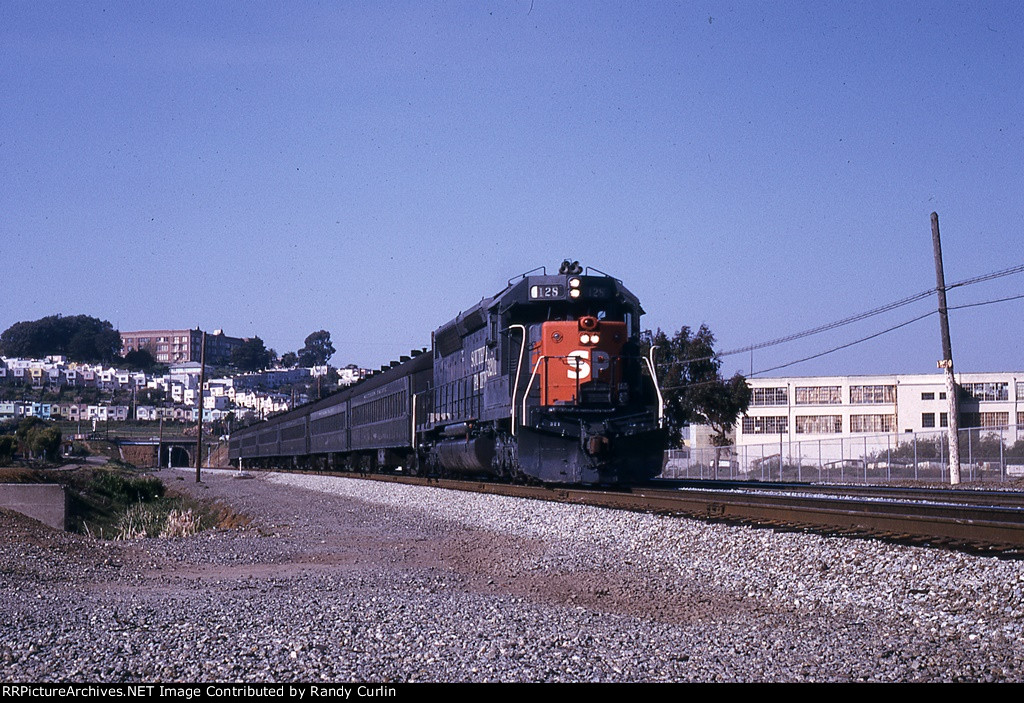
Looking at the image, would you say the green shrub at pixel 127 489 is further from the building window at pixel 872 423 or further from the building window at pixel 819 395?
the building window at pixel 872 423

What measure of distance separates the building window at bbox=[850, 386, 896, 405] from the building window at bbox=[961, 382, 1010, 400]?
5.18 m

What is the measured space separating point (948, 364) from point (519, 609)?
72.7ft

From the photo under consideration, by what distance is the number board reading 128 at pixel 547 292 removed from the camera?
61.4 feet

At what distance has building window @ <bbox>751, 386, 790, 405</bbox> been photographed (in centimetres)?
7175

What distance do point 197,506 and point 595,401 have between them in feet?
44.2

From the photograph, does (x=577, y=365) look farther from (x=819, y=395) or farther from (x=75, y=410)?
(x=75, y=410)

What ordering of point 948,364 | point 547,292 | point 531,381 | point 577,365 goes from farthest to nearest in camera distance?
point 948,364 < point 547,292 < point 577,365 < point 531,381

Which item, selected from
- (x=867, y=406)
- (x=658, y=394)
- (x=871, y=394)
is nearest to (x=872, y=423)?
(x=867, y=406)

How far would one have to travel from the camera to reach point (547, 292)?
61.5ft

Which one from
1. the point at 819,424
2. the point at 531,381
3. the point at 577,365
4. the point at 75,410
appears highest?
the point at 75,410

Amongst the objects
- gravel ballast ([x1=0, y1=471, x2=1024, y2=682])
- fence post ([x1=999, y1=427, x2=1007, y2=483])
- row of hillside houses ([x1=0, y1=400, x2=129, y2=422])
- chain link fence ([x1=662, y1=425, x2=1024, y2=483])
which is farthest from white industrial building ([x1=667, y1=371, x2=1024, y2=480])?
row of hillside houses ([x1=0, y1=400, x2=129, y2=422])

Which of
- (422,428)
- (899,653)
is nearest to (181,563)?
(899,653)

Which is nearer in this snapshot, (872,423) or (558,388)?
(558,388)

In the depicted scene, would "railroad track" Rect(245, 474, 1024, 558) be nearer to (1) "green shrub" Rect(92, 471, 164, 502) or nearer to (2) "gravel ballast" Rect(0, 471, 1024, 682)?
(2) "gravel ballast" Rect(0, 471, 1024, 682)
